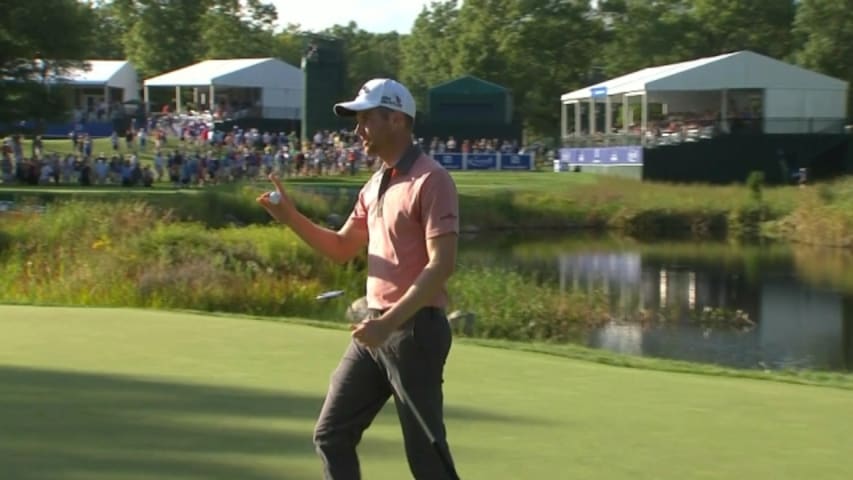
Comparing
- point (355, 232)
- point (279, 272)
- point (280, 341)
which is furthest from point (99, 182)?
point (355, 232)

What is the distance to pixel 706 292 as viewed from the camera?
27.8 meters

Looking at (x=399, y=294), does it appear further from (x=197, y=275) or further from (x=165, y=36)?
(x=165, y=36)

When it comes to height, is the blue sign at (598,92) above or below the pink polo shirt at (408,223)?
above

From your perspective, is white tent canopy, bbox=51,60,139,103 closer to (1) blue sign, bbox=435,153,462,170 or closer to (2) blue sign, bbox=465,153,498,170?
(1) blue sign, bbox=435,153,462,170

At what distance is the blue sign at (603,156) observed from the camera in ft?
174

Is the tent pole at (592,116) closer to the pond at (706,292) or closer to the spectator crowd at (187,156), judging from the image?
the spectator crowd at (187,156)

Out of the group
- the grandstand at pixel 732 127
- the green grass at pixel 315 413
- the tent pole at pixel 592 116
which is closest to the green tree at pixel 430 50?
the tent pole at pixel 592 116

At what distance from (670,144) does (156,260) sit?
1453 inches

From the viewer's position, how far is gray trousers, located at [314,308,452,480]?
17.3 ft

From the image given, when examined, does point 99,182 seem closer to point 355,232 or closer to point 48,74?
point 48,74

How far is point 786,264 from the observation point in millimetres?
33656

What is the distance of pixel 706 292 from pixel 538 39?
169 feet

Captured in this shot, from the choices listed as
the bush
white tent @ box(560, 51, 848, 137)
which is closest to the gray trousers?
the bush

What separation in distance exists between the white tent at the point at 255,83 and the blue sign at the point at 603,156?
13065mm
